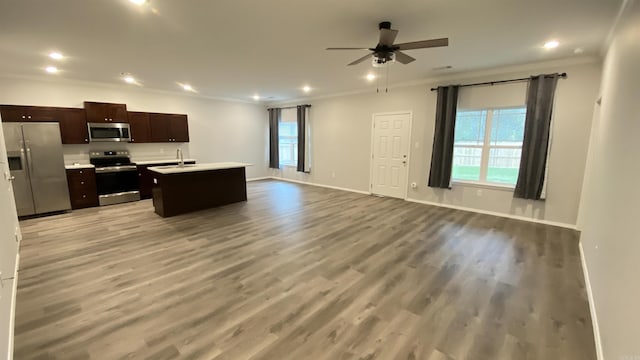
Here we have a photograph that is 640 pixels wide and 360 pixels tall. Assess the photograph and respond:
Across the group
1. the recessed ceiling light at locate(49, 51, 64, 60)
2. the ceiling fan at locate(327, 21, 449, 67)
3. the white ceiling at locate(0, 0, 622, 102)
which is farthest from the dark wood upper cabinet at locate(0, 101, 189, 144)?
the ceiling fan at locate(327, 21, 449, 67)

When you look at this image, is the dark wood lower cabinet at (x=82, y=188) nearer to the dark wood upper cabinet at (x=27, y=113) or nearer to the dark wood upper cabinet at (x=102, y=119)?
the dark wood upper cabinet at (x=102, y=119)

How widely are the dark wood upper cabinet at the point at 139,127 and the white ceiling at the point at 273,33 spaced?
4.51ft

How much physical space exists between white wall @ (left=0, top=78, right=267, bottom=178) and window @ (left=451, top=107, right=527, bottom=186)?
6.08m

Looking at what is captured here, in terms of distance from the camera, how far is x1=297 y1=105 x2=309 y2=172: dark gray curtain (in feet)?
26.6

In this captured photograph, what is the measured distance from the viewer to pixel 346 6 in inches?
98.0

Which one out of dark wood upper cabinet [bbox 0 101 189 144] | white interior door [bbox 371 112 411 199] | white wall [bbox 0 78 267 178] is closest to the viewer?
dark wood upper cabinet [bbox 0 101 189 144]

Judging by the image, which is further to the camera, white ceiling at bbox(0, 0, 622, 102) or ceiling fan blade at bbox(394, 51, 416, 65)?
ceiling fan blade at bbox(394, 51, 416, 65)

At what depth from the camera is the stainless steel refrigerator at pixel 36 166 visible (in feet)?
15.0

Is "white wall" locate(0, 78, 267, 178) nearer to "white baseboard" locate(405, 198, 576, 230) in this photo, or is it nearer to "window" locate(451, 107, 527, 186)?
"white baseboard" locate(405, 198, 576, 230)

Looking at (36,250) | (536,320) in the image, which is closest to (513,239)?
(536,320)

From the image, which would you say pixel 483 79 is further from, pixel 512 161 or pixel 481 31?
pixel 481 31

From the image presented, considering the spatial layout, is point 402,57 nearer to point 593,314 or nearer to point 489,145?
point 593,314

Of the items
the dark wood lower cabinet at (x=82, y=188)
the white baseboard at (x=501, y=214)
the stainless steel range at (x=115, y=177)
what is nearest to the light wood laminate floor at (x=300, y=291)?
the white baseboard at (x=501, y=214)

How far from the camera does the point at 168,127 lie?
6.87 meters
